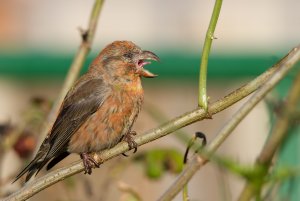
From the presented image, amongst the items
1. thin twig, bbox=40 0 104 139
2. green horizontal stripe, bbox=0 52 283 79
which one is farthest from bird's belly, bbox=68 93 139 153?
green horizontal stripe, bbox=0 52 283 79

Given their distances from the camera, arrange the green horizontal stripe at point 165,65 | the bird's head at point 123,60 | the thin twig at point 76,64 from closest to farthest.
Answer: the thin twig at point 76,64
the bird's head at point 123,60
the green horizontal stripe at point 165,65

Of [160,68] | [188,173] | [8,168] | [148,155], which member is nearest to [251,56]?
[160,68]

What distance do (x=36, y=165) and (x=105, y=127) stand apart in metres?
0.76

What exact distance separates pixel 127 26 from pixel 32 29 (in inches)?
62.7

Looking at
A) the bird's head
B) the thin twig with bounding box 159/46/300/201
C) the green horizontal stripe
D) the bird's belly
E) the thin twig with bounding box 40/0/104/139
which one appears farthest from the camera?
the green horizontal stripe

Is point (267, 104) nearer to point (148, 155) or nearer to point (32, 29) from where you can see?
point (148, 155)

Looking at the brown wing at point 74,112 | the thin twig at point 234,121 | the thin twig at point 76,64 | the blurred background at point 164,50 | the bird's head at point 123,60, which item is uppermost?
the thin twig at point 234,121

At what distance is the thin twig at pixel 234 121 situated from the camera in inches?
70.9

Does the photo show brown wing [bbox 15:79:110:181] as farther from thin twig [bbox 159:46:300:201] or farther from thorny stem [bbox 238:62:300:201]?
thorny stem [bbox 238:62:300:201]

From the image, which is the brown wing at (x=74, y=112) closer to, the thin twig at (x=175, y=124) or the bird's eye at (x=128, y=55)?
the bird's eye at (x=128, y=55)

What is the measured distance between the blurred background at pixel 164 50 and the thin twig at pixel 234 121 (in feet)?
17.6

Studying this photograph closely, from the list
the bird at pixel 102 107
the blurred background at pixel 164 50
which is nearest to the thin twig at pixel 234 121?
the bird at pixel 102 107

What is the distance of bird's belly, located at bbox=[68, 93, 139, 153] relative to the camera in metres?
5.25

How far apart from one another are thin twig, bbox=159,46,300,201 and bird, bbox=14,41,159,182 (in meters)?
3.14
